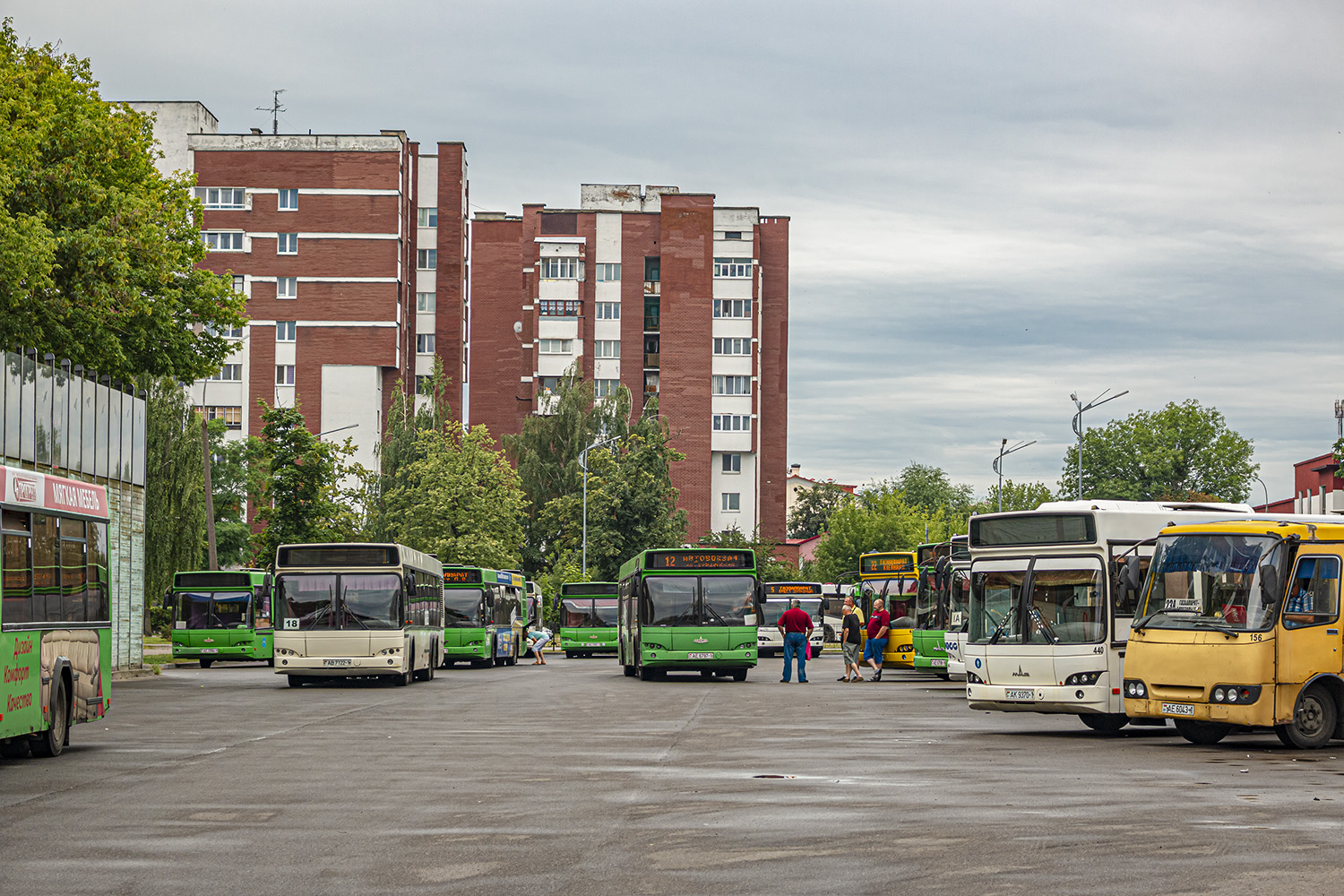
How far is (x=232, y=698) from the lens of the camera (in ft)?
97.6

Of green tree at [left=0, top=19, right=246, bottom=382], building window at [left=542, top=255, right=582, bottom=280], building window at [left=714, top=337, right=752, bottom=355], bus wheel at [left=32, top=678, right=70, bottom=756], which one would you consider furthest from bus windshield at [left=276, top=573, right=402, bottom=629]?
building window at [left=542, top=255, right=582, bottom=280]

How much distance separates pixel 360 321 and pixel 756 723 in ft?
240

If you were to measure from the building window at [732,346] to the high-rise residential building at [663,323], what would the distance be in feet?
0.20

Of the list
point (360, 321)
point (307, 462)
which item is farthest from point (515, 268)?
point (307, 462)

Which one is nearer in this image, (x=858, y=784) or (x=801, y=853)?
(x=801, y=853)

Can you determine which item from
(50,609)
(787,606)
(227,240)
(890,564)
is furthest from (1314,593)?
(227,240)

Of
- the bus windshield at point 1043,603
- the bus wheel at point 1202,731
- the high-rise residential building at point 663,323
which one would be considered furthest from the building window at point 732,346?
the bus wheel at point 1202,731

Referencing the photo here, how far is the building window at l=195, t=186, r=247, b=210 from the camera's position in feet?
303

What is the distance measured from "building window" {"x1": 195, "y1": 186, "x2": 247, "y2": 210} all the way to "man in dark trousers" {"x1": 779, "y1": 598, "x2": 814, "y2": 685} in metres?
63.5

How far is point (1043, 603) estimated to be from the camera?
20.9m

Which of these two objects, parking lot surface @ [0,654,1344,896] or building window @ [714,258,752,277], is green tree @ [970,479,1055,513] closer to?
building window @ [714,258,752,277]

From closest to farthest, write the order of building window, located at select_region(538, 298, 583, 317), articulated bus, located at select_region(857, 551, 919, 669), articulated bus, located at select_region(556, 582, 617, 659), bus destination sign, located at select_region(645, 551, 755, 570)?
bus destination sign, located at select_region(645, 551, 755, 570)
articulated bus, located at select_region(857, 551, 919, 669)
articulated bus, located at select_region(556, 582, 617, 659)
building window, located at select_region(538, 298, 583, 317)

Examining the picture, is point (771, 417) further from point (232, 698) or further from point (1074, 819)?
point (1074, 819)

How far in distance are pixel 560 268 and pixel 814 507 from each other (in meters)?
66.9
